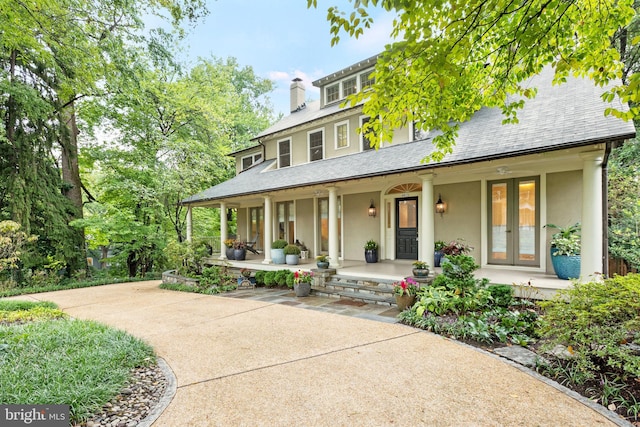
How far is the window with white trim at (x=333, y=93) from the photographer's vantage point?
12269mm

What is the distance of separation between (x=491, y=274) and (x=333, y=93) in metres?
9.17

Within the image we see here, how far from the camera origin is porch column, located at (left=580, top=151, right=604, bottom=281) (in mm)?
5008

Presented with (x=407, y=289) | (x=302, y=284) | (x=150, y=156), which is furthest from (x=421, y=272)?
(x=150, y=156)

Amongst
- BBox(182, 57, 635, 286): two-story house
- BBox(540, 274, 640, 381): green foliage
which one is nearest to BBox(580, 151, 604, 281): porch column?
BBox(182, 57, 635, 286): two-story house

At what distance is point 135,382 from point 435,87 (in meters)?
4.99

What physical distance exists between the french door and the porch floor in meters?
0.41

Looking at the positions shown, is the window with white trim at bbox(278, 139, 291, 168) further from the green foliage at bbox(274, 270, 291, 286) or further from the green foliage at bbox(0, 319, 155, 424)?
the green foliage at bbox(0, 319, 155, 424)

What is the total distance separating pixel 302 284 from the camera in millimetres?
7887

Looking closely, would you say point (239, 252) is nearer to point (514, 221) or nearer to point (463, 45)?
point (514, 221)

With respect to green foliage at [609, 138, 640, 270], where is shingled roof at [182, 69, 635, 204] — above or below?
above

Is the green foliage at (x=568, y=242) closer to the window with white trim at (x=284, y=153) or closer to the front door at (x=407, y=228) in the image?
the front door at (x=407, y=228)

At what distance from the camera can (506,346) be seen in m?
4.24

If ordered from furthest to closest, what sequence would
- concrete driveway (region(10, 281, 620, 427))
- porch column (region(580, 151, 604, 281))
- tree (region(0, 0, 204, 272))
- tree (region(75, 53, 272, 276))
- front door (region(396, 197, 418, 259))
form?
1. tree (region(75, 53, 272, 276))
2. front door (region(396, 197, 418, 259))
3. tree (region(0, 0, 204, 272))
4. porch column (region(580, 151, 604, 281))
5. concrete driveway (region(10, 281, 620, 427))

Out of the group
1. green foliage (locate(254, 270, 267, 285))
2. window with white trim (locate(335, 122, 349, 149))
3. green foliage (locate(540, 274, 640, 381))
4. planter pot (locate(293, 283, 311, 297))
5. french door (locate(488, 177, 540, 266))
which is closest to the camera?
green foliage (locate(540, 274, 640, 381))
